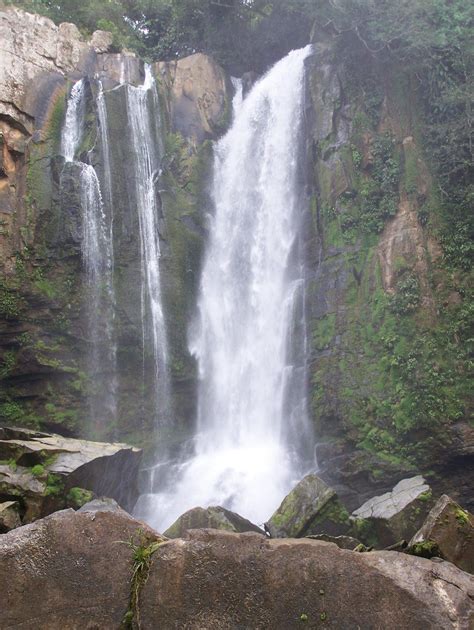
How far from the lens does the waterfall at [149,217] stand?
16078 mm

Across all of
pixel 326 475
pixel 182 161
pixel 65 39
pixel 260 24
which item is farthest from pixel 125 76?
pixel 326 475

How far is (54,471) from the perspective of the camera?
9.23 metres

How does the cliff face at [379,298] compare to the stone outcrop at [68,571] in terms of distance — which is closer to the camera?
the stone outcrop at [68,571]

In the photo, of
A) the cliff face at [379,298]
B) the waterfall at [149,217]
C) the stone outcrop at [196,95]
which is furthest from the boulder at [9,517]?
the stone outcrop at [196,95]

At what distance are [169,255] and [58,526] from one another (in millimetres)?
12922

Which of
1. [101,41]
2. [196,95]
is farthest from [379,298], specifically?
[101,41]

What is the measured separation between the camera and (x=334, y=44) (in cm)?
1747

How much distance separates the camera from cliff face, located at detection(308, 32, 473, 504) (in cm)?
1197

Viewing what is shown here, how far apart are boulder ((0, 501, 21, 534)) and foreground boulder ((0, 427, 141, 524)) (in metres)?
0.65

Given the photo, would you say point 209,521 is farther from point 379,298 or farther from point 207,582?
point 379,298

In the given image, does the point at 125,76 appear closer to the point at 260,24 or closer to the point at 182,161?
the point at 182,161

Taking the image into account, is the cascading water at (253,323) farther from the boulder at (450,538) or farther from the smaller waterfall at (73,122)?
the boulder at (450,538)

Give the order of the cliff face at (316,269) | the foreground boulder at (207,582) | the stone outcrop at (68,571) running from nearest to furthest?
the foreground boulder at (207,582) → the stone outcrop at (68,571) → the cliff face at (316,269)

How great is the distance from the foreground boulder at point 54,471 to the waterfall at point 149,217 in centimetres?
474
